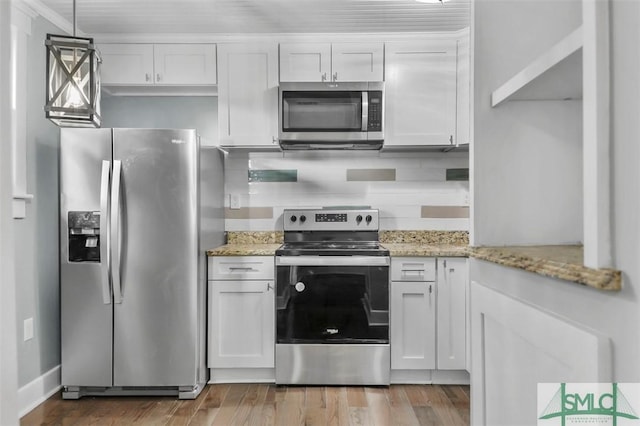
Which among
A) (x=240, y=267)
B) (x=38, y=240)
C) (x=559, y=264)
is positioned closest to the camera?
(x=559, y=264)

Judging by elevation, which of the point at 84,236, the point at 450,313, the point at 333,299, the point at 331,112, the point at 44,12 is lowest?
the point at 450,313

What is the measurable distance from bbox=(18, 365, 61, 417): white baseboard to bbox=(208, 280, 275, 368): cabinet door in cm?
101

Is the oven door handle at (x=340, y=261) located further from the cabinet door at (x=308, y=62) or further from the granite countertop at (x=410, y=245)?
the cabinet door at (x=308, y=62)

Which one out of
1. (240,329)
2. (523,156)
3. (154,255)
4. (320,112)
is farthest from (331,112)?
(523,156)

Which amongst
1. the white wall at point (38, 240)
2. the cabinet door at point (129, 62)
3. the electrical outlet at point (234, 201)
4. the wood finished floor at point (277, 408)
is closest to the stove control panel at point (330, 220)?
the electrical outlet at point (234, 201)

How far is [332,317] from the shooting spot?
290 cm

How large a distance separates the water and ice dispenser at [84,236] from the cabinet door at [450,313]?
2223 mm

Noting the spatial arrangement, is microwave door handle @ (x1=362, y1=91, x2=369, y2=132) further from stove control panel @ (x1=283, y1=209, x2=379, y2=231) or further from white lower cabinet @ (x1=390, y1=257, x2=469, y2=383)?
white lower cabinet @ (x1=390, y1=257, x2=469, y2=383)

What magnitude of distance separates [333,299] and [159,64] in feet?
→ 6.97

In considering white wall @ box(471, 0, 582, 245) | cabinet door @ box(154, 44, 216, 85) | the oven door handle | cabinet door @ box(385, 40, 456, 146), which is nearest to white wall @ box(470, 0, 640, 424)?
white wall @ box(471, 0, 582, 245)

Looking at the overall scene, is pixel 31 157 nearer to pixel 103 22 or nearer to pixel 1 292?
pixel 103 22

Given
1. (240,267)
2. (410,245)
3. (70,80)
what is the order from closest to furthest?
(70,80) → (240,267) → (410,245)

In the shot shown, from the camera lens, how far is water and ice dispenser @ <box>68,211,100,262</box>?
2695 mm

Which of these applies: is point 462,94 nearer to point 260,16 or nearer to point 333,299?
point 260,16
